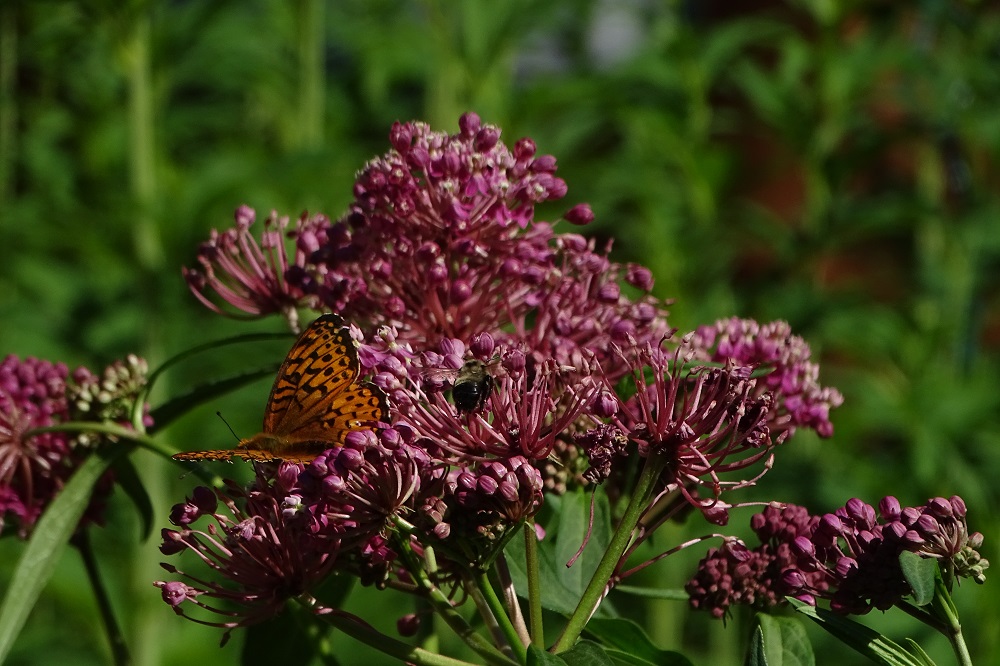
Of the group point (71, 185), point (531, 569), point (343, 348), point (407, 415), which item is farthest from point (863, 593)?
point (71, 185)

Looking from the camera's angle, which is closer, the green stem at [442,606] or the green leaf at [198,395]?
the green stem at [442,606]

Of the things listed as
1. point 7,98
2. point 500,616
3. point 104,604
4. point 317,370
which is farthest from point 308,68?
point 500,616

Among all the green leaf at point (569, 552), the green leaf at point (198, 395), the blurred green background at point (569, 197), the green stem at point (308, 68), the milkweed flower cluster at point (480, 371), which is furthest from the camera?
the green stem at point (308, 68)

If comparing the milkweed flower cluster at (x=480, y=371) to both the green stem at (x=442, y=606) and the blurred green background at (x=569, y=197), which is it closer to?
the green stem at (x=442, y=606)

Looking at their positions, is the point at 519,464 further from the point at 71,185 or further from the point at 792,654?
the point at 71,185

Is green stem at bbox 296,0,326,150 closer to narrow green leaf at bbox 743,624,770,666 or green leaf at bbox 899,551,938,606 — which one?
narrow green leaf at bbox 743,624,770,666

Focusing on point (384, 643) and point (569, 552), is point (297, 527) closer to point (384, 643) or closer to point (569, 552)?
point (384, 643)

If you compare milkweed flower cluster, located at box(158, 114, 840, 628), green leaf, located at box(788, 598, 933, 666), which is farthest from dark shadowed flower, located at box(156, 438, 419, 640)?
green leaf, located at box(788, 598, 933, 666)

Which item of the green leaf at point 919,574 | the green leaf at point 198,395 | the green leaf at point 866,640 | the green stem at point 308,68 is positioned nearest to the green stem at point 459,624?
the green leaf at point 866,640
